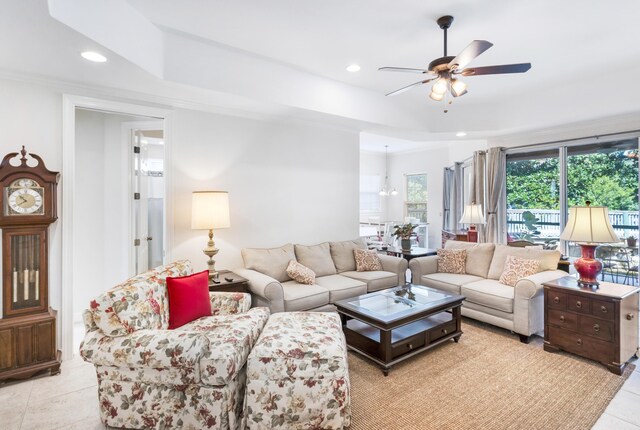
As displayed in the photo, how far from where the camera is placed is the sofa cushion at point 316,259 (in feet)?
13.9

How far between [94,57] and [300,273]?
9.06 ft

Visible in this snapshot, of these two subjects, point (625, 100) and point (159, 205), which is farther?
point (159, 205)

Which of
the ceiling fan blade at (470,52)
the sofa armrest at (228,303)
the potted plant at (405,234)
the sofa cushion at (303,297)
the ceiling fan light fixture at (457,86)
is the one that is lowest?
the sofa cushion at (303,297)

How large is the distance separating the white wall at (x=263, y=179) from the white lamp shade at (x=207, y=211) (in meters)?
0.41

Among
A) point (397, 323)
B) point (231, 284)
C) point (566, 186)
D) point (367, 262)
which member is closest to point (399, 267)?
point (367, 262)

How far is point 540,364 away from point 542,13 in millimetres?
2956

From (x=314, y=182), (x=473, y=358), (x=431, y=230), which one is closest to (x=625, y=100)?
(x=473, y=358)

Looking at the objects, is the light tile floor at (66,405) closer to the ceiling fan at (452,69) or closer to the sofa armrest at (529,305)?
the sofa armrest at (529,305)

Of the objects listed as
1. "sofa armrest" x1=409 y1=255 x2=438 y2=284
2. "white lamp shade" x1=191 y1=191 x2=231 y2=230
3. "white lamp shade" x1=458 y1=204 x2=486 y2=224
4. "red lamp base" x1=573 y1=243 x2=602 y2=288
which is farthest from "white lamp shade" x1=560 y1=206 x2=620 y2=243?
"white lamp shade" x1=191 y1=191 x2=231 y2=230

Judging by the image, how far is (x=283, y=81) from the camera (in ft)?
11.8

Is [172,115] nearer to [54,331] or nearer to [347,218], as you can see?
[54,331]

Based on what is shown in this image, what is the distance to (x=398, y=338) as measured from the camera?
9.36 ft

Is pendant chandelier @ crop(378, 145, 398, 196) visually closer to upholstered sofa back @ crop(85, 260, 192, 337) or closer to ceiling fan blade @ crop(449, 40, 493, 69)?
ceiling fan blade @ crop(449, 40, 493, 69)

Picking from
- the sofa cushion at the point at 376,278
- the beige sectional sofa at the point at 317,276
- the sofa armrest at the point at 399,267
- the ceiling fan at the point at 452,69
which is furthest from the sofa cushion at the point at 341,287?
the ceiling fan at the point at 452,69
